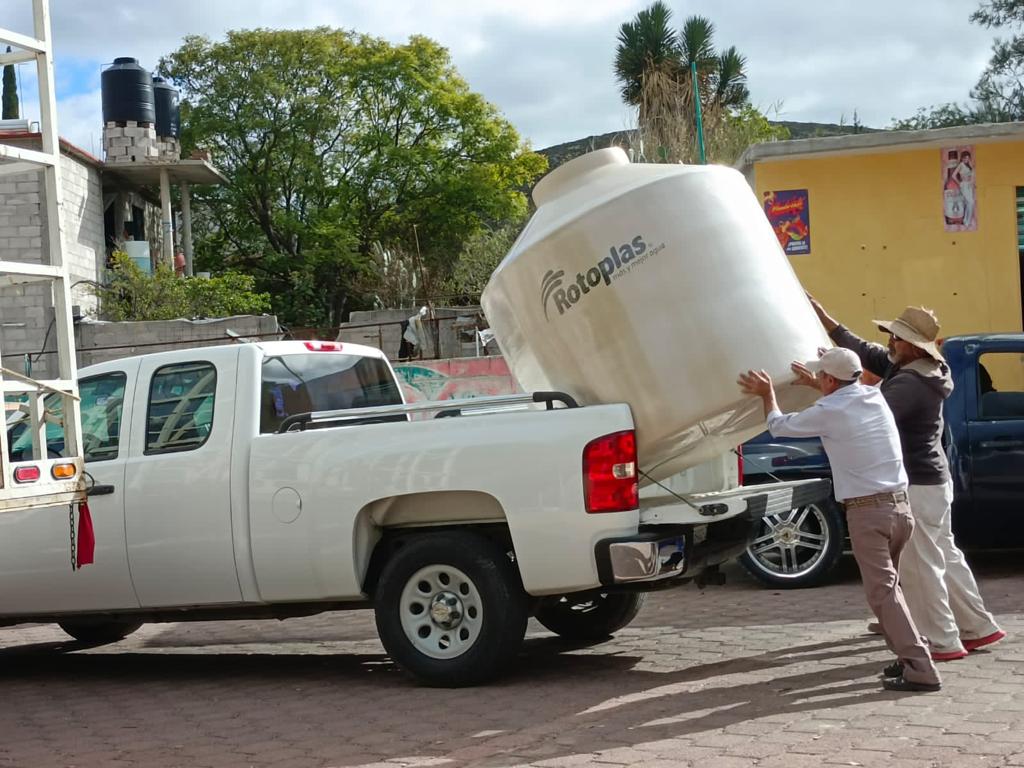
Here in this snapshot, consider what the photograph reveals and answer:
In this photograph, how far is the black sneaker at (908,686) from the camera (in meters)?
6.07

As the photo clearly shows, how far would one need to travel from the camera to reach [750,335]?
6266mm

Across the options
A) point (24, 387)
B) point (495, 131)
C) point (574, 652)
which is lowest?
point (574, 652)

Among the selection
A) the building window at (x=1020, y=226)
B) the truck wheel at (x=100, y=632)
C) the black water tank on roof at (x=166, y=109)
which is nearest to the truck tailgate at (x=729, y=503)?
the truck wheel at (x=100, y=632)

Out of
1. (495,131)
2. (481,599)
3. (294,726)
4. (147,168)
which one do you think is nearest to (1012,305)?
(481,599)

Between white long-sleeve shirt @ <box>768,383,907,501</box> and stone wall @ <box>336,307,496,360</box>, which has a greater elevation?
stone wall @ <box>336,307,496,360</box>

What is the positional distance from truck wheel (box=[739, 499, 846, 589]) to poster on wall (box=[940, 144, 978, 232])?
23.0ft

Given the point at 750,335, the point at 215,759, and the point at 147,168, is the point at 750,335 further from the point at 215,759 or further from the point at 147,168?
the point at 147,168

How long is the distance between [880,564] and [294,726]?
9.40ft

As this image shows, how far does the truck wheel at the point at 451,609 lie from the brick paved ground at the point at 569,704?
172 millimetres

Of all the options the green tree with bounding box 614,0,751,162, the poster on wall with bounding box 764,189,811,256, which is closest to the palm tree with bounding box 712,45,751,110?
the green tree with bounding box 614,0,751,162

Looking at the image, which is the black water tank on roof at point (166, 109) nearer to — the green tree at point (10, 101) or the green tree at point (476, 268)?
the green tree at point (10, 101)

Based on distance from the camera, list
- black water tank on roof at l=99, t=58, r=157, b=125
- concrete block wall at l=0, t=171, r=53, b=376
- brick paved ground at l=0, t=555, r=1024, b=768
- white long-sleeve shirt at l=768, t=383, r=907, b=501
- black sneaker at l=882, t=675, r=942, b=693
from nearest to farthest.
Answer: brick paved ground at l=0, t=555, r=1024, b=768 → black sneaker at l=882, t=675, r=942, b=693 → white long-sleeve shirt at l=768, t=383, r=907, b=501 → concrete block wall at l=0, t=171, r=53, b=376 → black water tank on roof at l=99, t=58, r=157, b=125

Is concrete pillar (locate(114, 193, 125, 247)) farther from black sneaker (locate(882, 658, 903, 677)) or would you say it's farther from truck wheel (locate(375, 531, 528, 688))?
black sneaker (locate(882, 658, 903, 677))

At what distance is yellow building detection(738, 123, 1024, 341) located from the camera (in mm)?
15383
